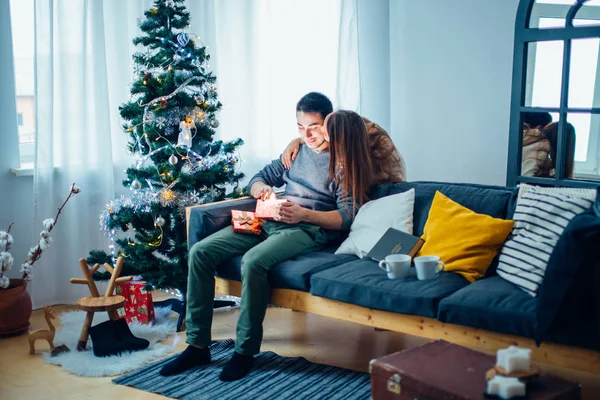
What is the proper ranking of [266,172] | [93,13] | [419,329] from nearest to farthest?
1. [419,329]
2. [266,172]
3. [93,13]

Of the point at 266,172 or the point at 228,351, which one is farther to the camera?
the point at 266,172

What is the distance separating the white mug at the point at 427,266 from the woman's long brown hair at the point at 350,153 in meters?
0.63

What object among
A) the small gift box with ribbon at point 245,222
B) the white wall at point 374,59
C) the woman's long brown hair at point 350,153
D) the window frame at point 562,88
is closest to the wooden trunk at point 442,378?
the woman's long brown hair at point 350,153

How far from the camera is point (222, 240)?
3.29m

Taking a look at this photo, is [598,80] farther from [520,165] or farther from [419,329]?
[419,329]

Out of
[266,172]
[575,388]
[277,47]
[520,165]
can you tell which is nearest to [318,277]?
[266,172]

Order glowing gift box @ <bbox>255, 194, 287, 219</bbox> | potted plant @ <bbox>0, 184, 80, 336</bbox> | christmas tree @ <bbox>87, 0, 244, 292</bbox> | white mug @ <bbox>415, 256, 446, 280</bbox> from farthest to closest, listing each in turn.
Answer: christmas tree @ <bbox>87, 0, 244, 292</bbox>, potted plant @ <bbox>0, 184, 80, 336</bbox>, glowing gift box @ <bbox>255, 194, 287, 219</bbox>, white mug @ <bbox>415, 256, 446, 280</bbox>

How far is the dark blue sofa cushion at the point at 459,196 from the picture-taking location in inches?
119

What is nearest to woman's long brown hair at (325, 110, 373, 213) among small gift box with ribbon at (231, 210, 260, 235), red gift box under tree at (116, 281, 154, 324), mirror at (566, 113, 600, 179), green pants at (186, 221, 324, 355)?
green pants at (186, 221, 324, 355)

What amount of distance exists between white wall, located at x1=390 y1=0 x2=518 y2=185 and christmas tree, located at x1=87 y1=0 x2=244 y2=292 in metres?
1.36

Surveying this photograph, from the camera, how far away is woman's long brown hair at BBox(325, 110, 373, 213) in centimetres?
325

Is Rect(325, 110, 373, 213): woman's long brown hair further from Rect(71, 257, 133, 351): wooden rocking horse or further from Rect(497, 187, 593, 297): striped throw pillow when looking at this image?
Rect(71, 257, 133, 351): wooden rocking horse

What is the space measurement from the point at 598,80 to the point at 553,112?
0.25 m

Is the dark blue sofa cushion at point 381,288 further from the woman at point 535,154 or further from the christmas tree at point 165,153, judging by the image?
the woman at point 535,154
